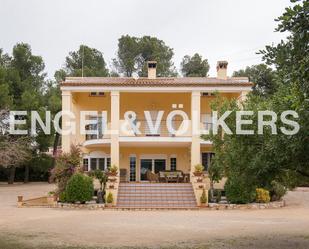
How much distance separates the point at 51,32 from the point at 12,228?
10496 mm

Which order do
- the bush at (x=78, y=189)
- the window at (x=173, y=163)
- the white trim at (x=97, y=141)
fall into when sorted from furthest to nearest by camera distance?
the window at (x=173, y=163), the white trim at (x=97, y=141), the bush at (x=78, y=189)

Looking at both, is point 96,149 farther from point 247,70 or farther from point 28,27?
point 247,70

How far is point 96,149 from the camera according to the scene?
3391cm

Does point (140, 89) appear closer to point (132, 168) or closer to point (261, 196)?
point (132, 168)

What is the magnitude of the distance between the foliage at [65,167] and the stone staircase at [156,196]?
299 cm

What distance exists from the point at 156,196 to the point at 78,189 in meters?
4.48

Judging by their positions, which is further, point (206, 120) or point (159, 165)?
point (159, 165)

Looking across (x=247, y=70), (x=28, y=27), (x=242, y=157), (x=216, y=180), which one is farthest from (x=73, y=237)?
(x=247, y=70)

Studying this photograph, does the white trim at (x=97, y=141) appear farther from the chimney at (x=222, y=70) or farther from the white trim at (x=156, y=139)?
the chimney at (x=222, y=70)

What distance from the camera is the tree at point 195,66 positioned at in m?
64.9

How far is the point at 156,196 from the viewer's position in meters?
27.8

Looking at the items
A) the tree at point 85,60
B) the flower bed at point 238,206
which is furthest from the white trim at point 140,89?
the tree at point 85,60

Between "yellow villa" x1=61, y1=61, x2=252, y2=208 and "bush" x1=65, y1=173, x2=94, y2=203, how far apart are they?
2.81m

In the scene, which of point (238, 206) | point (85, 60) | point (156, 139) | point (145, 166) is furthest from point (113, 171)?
point (85, 60)
